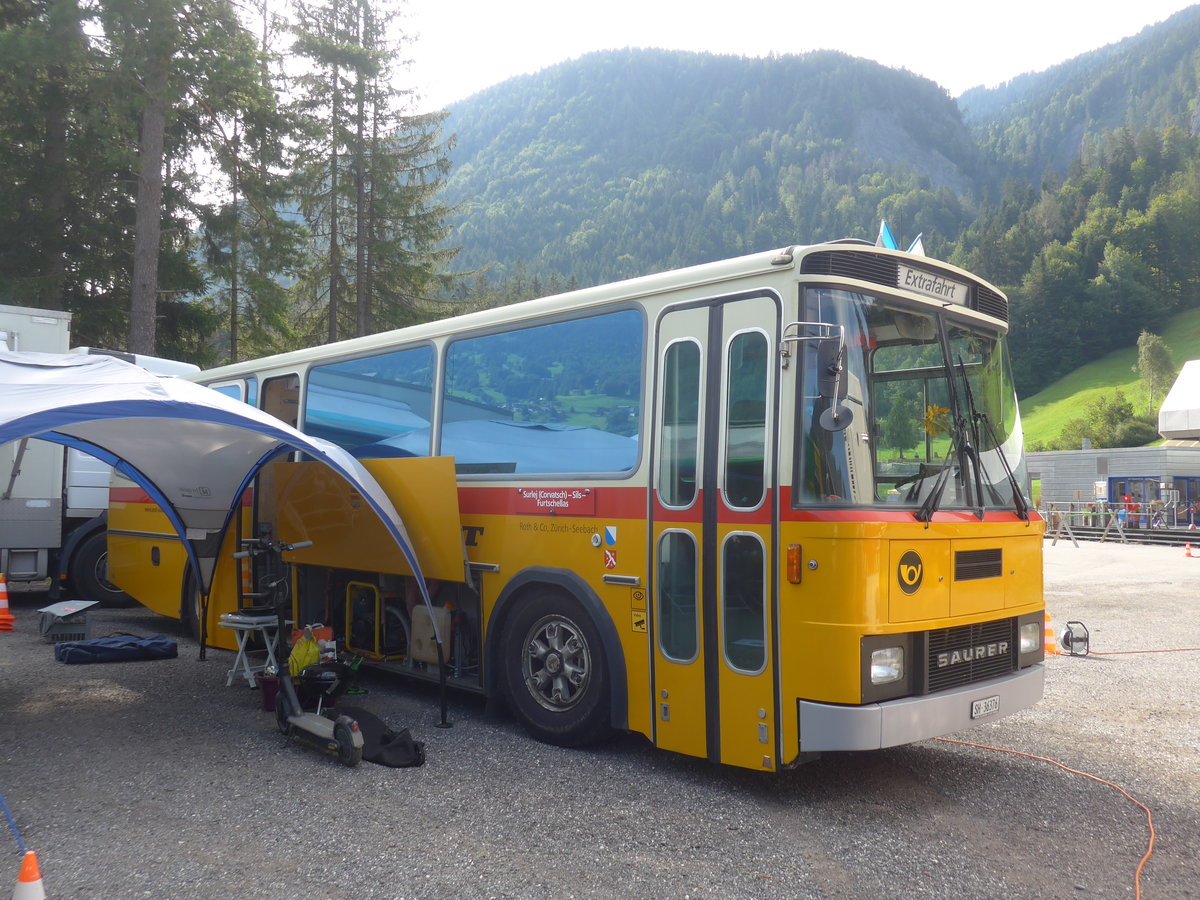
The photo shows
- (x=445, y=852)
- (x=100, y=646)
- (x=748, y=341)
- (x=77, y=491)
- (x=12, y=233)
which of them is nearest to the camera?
(x=445, y=852)

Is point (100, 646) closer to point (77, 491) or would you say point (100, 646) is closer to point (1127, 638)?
point (77, 491)

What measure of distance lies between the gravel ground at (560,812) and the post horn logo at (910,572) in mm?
1197

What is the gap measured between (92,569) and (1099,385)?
95.3m

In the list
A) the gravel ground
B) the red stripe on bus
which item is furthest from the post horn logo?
the red stripe on bus

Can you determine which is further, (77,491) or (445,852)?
(77,491)

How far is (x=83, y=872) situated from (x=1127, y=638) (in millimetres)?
11008

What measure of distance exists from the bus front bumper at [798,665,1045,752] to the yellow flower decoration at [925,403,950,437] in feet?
4.62

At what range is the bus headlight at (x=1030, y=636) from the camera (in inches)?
224

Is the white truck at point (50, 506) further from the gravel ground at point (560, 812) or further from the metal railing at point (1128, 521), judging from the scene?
the metal railing at point (1128, 521)

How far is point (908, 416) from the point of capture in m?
5.39

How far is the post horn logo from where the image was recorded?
482 centimetres

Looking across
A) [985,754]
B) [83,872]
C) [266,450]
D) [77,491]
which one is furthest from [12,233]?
[985,754]

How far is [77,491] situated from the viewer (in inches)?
492

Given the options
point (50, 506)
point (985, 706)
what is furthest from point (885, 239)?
point (50, 506)
